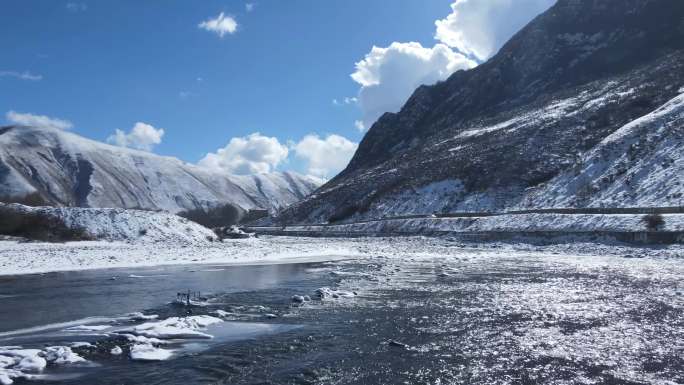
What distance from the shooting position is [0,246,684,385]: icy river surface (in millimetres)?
10938

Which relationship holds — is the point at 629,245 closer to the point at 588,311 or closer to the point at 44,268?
the point at 588,311

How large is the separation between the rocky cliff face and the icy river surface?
34.8 meters

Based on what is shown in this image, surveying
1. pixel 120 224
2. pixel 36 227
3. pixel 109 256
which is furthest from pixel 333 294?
pixel 36 227

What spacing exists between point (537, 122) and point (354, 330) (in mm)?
99818

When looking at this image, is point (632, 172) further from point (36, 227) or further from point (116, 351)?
point (36, 227)

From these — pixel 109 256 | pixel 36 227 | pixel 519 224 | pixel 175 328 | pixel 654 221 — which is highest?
pixel 36 227

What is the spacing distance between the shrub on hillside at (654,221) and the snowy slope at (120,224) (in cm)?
4735

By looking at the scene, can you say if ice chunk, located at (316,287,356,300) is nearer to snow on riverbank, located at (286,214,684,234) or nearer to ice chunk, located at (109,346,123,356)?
ice chunk, located at (109,346,123,356)

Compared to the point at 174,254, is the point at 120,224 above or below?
above

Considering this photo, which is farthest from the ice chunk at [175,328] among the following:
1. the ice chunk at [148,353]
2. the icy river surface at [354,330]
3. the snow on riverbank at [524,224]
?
the snow on riverbank at [524,224]

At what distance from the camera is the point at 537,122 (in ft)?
340

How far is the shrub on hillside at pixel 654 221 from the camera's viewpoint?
38.4m

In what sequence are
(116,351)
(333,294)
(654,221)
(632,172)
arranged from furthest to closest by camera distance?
(632,172) < (654,221) < (333,294) < (116,351)

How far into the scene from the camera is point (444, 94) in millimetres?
188375
